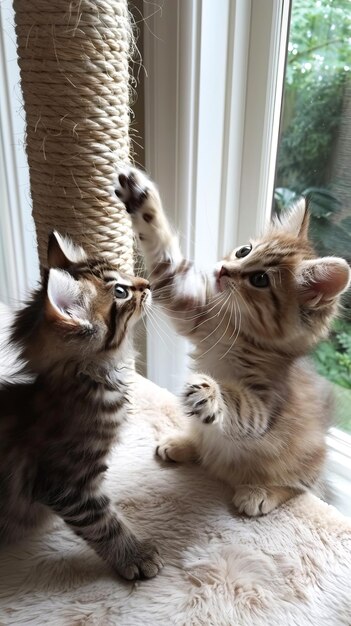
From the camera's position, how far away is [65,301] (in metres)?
0.77

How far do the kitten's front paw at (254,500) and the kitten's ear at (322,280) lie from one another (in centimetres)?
35

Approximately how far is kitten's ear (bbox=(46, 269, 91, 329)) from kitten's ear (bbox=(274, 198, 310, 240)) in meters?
0.48

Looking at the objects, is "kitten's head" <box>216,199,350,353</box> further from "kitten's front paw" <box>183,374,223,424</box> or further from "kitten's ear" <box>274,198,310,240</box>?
"kitten's front paw" <box>183,374,223,424</box>

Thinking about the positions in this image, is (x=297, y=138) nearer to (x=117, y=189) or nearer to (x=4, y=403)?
(x=117, y=189)

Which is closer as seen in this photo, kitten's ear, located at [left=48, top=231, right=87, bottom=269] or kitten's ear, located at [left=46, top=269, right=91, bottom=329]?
kitten's ear, located at [left=46, top=269, right=91, bottom=329]

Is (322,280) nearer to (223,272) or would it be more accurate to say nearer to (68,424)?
(223,272)

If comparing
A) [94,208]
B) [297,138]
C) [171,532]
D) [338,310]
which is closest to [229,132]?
[297,138]

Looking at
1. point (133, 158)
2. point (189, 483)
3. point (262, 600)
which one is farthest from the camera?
point (133, 158)

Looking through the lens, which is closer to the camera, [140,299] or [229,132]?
[140,299]

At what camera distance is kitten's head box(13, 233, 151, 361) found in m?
0.75

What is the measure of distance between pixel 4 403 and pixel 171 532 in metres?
0.35

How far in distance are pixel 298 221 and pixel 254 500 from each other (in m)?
0.53

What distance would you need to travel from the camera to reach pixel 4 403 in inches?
34.9

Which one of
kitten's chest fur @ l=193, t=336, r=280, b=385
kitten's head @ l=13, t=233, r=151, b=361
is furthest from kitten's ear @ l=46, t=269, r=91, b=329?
kitten's chest fur @ l=193, t=336, r=280, b=385
